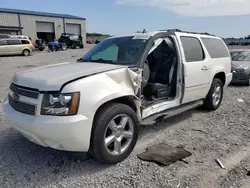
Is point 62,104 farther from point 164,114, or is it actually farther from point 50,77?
point 164,114

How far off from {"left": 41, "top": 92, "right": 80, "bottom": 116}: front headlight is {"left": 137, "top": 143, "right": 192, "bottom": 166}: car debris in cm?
133

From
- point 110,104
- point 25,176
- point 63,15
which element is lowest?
point 25,176

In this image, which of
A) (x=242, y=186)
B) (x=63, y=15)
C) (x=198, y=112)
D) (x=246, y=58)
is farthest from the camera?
(x=63, y=15)

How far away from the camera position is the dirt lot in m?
2.87

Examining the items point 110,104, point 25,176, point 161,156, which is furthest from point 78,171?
point 161,156

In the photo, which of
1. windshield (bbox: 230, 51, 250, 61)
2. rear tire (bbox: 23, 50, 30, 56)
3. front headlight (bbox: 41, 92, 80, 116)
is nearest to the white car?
front headlight (bbox: 41, 92, 80, 116)

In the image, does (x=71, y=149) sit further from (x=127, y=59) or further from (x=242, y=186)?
(x=242, y=186)

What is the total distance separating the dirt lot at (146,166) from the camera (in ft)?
9.41

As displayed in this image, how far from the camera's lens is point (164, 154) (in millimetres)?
3545

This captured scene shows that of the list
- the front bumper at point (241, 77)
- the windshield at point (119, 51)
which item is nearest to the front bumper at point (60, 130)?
the windshield at point (119, 51)

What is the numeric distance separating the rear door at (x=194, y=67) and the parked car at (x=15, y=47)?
69.6 ft

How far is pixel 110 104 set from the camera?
3.16 metres

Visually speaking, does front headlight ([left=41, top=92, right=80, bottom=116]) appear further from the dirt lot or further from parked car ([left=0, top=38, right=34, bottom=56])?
parked car ([left=0, top=38, right=34, bottom=56])

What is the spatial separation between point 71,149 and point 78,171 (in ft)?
1.40
